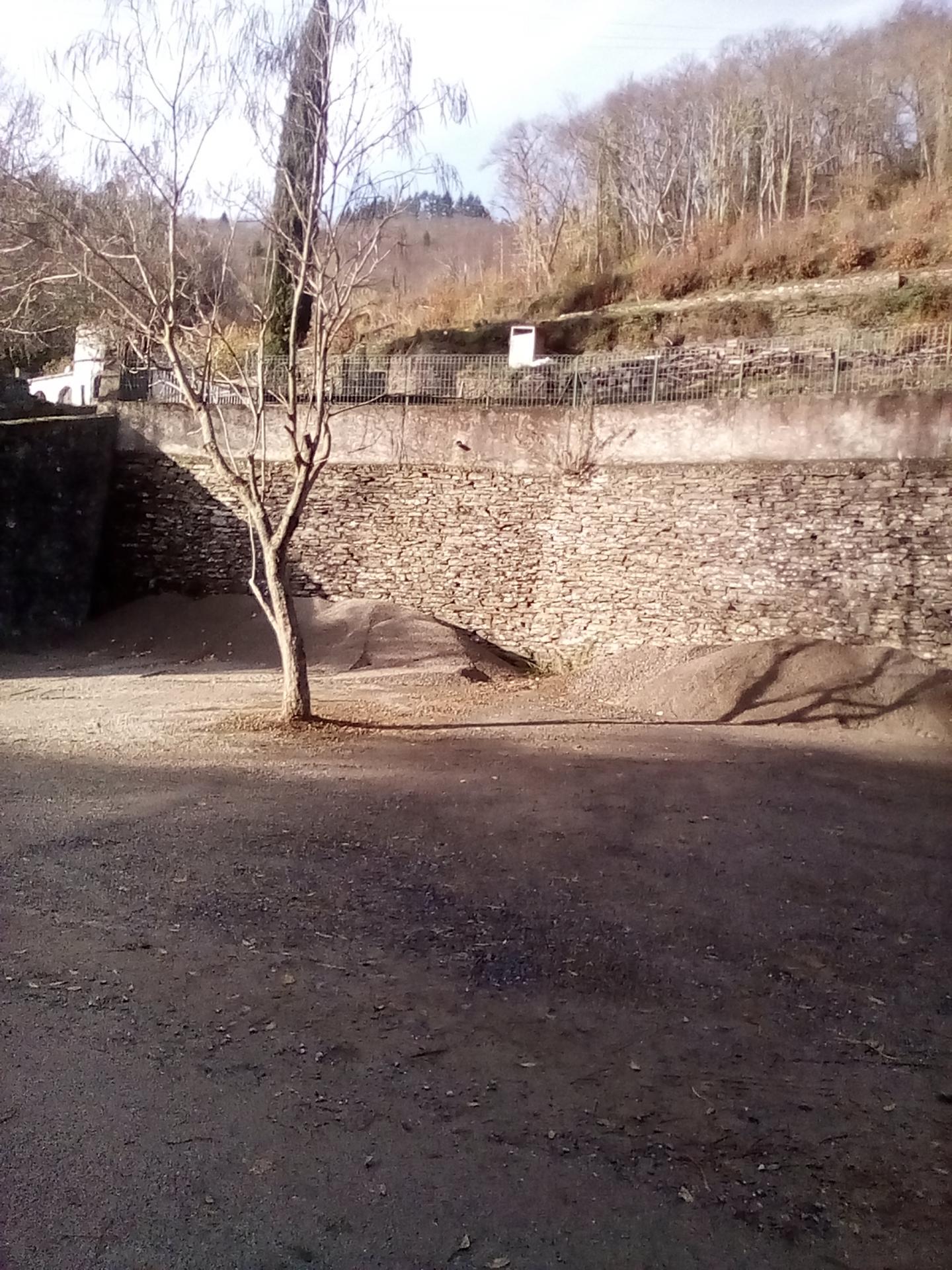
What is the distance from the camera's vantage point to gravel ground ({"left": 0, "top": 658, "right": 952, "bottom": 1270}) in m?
3.08

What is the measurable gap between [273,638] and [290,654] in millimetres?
Answer: 5541

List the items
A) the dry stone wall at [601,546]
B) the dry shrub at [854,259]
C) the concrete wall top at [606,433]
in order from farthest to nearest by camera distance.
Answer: the dry shrub at [854,259], the concrete wall top at [606,433], the dry stone wall at [601,546]

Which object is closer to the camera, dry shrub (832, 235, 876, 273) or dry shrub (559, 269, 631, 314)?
dry shrub (832, 235, 876, 273)

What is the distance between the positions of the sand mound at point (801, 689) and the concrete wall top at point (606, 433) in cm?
269

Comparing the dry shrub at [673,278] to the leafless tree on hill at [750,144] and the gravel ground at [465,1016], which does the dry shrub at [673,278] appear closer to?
the leafless tree on hill at [750,144]

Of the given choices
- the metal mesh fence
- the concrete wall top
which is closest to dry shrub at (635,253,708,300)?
the metal mesh fence

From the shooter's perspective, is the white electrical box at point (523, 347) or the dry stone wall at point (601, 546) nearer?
the dry stone wall at point (601, 546)

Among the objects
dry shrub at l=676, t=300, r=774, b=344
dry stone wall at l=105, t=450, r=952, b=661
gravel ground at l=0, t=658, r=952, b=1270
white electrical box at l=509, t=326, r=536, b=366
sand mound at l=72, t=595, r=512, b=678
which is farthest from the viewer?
dry shrub at l=676, t=300, r=774, b=344

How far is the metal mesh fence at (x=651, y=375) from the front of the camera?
14.6 m

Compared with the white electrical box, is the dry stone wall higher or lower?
lower

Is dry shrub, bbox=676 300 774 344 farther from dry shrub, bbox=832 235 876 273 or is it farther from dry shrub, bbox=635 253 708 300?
dry shrub, bbox=832 235 876 273

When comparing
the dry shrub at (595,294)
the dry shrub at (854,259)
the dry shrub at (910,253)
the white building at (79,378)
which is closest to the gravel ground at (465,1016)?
the white building at (79,378)

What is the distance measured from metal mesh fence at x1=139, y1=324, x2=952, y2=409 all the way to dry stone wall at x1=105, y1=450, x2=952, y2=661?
135 centimetres

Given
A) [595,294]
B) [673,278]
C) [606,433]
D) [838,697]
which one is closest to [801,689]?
[838,697]
